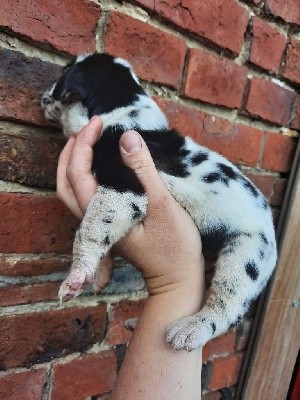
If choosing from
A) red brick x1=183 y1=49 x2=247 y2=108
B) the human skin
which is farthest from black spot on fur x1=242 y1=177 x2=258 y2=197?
red brick x1=183 y1=49 x2=247 y2=108

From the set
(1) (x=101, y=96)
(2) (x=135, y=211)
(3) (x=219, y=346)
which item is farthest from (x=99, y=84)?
(3) (x=219, y=346)

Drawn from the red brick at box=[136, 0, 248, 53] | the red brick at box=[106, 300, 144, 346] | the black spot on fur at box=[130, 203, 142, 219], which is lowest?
the red brick at box=[106, 300, 144, 346]

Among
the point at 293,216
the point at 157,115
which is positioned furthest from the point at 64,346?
the point at 293,216

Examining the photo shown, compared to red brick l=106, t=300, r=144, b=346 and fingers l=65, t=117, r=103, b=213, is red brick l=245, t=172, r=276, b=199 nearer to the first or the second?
red brick l=106, t=300, r=144, b=346

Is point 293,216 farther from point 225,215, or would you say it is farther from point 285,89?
point 225,215

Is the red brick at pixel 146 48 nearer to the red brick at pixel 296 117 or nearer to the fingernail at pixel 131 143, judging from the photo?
the fingernail at pixel 131 143

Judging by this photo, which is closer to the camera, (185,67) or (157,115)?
(157,115)
